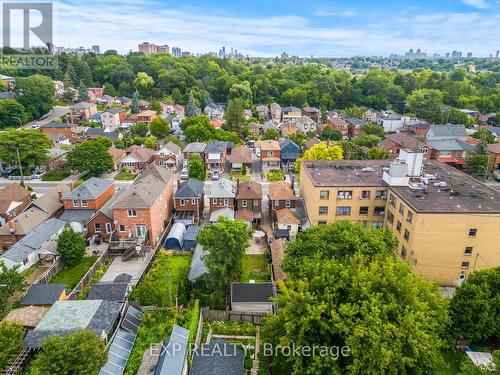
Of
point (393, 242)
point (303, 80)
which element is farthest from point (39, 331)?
point (303, 80)

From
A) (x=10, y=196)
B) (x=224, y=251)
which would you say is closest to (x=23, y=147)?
(x=10, y=196)

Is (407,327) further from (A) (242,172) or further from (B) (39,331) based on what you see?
(A) (242,172)

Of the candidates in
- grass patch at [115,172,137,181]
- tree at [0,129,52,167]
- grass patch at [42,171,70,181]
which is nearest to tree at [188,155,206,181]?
grass patch at [115,172,137,181]

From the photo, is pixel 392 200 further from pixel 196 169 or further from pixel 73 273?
pixel 196 169

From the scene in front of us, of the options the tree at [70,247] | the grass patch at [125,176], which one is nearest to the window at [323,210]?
the tree at [70,247]

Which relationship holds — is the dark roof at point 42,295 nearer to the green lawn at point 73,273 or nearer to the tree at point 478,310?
the green lawn at point 73,273
